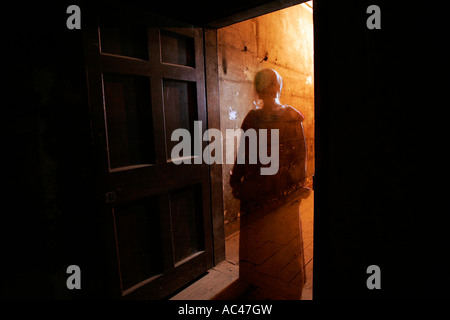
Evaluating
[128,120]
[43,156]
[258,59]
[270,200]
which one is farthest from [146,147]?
[270,200]

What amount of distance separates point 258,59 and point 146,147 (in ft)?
8.64

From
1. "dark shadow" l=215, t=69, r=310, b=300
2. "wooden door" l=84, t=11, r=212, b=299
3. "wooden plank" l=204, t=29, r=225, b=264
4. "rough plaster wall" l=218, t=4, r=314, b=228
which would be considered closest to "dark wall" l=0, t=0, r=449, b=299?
"wooden door" l=84, t=11, r=212, b=299

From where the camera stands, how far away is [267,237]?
3262 mm

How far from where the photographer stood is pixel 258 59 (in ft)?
12.2

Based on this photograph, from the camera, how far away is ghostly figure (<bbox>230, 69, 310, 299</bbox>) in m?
2.46

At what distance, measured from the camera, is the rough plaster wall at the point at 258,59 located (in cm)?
323

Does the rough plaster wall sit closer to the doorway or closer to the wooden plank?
the doorway

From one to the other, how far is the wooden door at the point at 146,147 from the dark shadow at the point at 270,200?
0.69 m

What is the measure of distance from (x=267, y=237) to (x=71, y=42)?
299cm

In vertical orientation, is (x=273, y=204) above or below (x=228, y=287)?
above

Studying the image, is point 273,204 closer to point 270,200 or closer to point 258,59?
point 270,200
